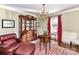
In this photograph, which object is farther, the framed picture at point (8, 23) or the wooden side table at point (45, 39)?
the wooden side table at point (45, 39)

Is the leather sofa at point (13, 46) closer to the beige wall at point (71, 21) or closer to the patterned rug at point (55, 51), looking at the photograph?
the patterned rug at point (55, 51)

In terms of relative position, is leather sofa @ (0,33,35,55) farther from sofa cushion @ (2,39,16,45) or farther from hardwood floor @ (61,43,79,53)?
hardwood floor @ (61,43,79,53)

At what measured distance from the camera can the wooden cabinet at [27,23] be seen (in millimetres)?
1907

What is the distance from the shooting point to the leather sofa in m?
1.85

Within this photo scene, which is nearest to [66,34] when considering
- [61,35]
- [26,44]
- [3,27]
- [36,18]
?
[61,35]

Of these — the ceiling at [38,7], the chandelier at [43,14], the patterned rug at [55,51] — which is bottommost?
the patterned rug at [55,51]

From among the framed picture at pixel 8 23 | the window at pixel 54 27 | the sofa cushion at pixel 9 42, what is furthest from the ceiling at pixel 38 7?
the sofa cushion at pixel 9 42

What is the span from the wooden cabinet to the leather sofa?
0.62 ft

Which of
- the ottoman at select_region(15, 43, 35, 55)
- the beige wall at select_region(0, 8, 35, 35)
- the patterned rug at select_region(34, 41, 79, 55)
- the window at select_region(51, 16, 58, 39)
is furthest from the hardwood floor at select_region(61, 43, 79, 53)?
the beige wall at select_region(0, 8, 35, 35)

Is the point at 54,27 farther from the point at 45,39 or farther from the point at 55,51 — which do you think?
the point at 55,51

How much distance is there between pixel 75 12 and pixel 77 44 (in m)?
0.53

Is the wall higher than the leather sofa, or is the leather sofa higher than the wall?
the wall

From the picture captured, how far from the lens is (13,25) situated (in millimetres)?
1869

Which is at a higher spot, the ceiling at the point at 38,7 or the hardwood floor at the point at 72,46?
the ceiling at the point at 38,7
